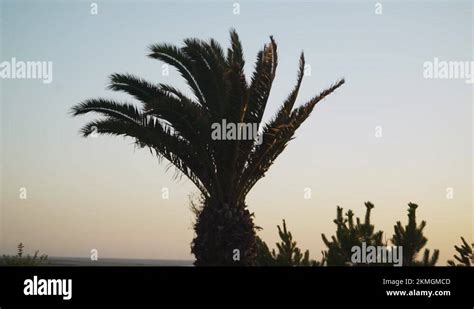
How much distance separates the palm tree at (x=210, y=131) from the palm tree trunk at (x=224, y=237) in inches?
0.9

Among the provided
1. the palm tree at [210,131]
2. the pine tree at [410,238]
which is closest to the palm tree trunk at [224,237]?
the palm tree at [210,131]

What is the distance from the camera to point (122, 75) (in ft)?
48.6

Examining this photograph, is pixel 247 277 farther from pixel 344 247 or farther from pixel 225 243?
pixel 344 247

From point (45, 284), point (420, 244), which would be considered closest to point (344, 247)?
point (420, 244)

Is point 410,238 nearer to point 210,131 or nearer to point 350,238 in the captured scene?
point 350,238

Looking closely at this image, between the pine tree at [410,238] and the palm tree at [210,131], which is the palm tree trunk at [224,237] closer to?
the palm tree at [210,131]

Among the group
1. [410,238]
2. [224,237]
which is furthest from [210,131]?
[410,238]

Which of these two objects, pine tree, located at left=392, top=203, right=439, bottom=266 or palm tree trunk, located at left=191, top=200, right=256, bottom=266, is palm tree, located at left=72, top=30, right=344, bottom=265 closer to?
palm tree trunk, located at left=191, top=200, right=256, bottom=266

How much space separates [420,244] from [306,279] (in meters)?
5.63

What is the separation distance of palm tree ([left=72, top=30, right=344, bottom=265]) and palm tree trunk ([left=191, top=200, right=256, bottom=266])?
23 mm

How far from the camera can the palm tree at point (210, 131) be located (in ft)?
46.7

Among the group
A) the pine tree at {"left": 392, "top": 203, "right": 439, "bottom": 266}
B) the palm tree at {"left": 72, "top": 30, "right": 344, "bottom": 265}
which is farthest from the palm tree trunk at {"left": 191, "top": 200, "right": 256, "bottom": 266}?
the pine tree at {"left": 392, "top": 203, "right": 439, "bottom": 266}

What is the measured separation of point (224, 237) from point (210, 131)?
2448mm

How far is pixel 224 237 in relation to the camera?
14617 millimetres
